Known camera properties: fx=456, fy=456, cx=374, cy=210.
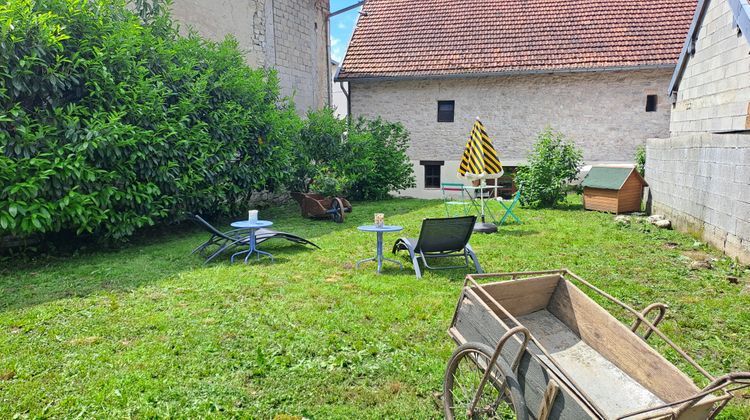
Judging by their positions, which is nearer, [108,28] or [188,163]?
[108,28]

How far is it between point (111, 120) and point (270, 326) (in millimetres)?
4115

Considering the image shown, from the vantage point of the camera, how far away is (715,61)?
917 centimetres

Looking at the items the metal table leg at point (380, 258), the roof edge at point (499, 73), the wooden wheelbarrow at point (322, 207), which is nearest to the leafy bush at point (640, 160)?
the roof edge at point (499, 73)

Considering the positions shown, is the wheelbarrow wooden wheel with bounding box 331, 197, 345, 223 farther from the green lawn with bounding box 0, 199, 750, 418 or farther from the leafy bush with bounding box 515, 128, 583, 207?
the leafy bush with bounding box 515, 128, 583, 207

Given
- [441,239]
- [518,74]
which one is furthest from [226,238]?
[518,74]

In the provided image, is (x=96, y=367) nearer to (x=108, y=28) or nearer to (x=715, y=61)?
(x=108, y=28)

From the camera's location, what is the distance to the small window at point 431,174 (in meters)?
16.4

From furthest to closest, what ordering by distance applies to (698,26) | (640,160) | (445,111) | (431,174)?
1. (431,174)
2. (445,111)
3. (640,160)
4. (698,26)

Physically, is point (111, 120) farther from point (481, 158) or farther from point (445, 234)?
point (481, 158)

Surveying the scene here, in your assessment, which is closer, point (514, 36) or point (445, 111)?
point (514, 36)

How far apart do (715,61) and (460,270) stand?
7723 mm

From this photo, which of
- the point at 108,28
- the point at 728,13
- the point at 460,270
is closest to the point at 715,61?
the point at 728,13

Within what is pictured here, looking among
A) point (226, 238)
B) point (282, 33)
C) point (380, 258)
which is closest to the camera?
point (380, 258)

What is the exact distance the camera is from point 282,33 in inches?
538
